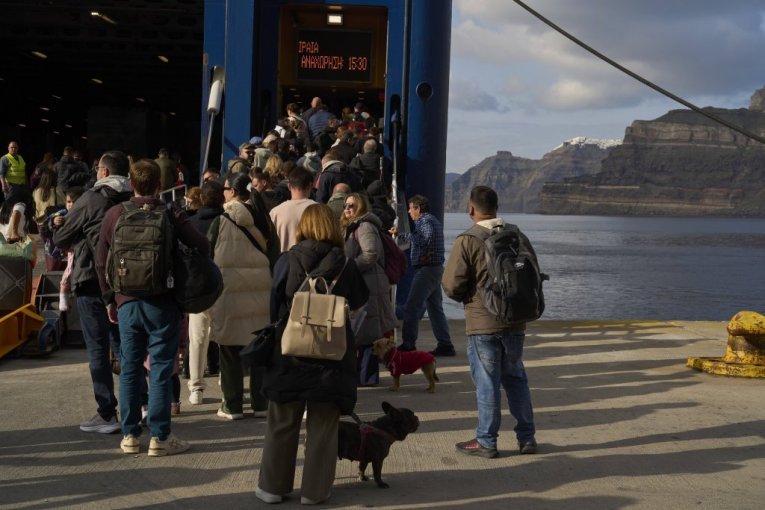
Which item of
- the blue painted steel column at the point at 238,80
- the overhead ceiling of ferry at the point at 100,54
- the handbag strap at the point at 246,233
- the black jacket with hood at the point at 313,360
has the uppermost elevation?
the overhead ceiling of ferry at the point at 100,54

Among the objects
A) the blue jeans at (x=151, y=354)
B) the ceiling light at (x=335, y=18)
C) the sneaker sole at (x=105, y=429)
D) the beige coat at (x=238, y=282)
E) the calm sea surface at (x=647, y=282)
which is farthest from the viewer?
the calm sea surface at (x=647, y=282)

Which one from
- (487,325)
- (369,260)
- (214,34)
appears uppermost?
(214,34)

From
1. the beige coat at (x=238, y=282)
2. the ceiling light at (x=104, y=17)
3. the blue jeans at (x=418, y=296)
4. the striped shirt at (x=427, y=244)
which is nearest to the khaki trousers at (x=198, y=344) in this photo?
the beige coat at (x=238, y=282)

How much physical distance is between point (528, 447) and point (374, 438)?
4.04ft

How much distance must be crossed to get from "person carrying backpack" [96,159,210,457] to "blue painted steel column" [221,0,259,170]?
319 inches

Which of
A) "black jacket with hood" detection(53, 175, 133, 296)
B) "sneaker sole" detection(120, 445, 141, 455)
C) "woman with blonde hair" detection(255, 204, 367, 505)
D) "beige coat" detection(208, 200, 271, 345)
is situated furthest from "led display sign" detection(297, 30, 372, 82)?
"woman with blonde hair" detection(255, 204, 367, 505)

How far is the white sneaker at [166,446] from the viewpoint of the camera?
237 inches

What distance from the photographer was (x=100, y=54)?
30.6 meters

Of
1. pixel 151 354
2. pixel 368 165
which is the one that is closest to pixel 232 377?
pixel 151 354

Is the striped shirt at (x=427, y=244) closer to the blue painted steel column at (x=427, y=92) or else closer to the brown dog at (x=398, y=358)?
the brown dog at (x=398, y=358)

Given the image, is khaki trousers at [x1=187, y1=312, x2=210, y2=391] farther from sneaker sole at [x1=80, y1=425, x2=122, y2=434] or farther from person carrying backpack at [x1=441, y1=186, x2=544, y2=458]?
person carrying backpack at [x1=441, y1=186, x2=544, y2=458]

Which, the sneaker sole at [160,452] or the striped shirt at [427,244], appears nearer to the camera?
the sneaker sole at [160,452]

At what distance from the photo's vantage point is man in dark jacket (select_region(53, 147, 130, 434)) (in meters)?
6.31

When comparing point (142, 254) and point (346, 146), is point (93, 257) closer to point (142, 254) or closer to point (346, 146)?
point (142, 254)
